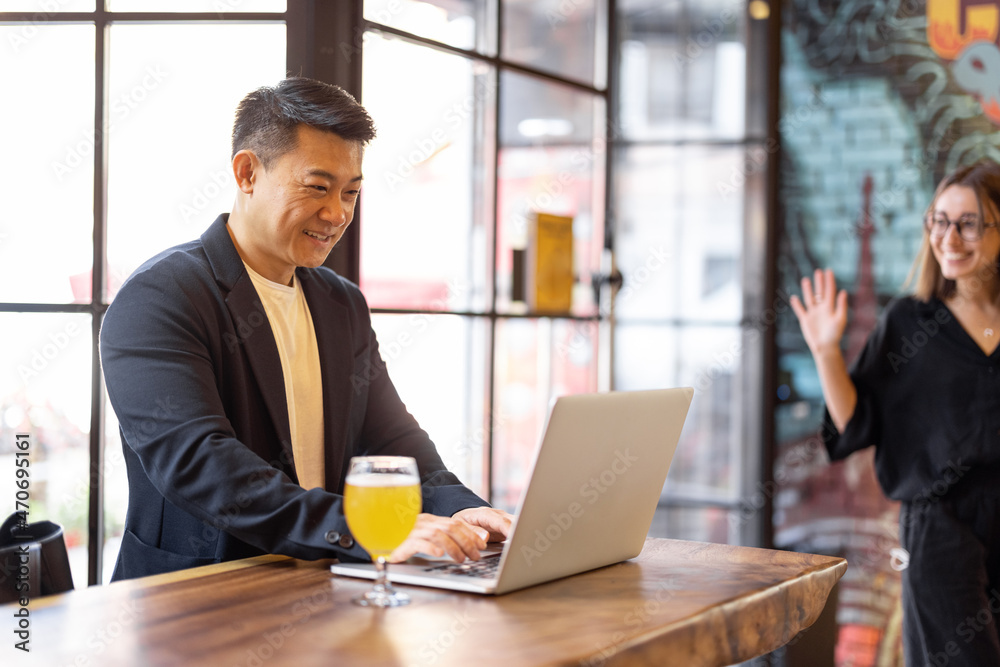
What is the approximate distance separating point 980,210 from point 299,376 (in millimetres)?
1726

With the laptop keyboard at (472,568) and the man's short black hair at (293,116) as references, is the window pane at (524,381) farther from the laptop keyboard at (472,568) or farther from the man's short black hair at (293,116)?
the laptop keyboard at (472,568)

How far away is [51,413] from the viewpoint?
7.22ft

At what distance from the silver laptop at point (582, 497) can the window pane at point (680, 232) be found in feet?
6.84

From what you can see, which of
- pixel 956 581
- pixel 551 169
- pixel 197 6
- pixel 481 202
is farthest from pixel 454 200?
pixel 956 581

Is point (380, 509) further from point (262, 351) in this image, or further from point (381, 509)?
point (262, 351)

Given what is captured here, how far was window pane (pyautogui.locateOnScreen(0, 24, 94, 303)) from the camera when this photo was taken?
86.6 inches

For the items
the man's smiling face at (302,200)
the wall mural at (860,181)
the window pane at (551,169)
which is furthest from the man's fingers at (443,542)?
the wall mural at (860,181)

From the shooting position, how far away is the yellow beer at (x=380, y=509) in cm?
118

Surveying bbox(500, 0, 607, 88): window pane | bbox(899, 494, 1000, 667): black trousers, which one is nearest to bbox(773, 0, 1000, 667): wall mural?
bbox(500, 0, 607, 88): window pane

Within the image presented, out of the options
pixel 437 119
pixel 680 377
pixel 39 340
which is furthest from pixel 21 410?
pixel 680 377

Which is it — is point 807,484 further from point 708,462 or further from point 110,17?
point 110,17

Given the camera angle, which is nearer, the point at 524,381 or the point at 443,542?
the point at 443,542

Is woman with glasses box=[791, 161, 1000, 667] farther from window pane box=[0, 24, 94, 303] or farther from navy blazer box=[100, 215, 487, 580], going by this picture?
window pane box=[0, 24, 94, 303]

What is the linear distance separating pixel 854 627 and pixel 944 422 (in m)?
1.34
